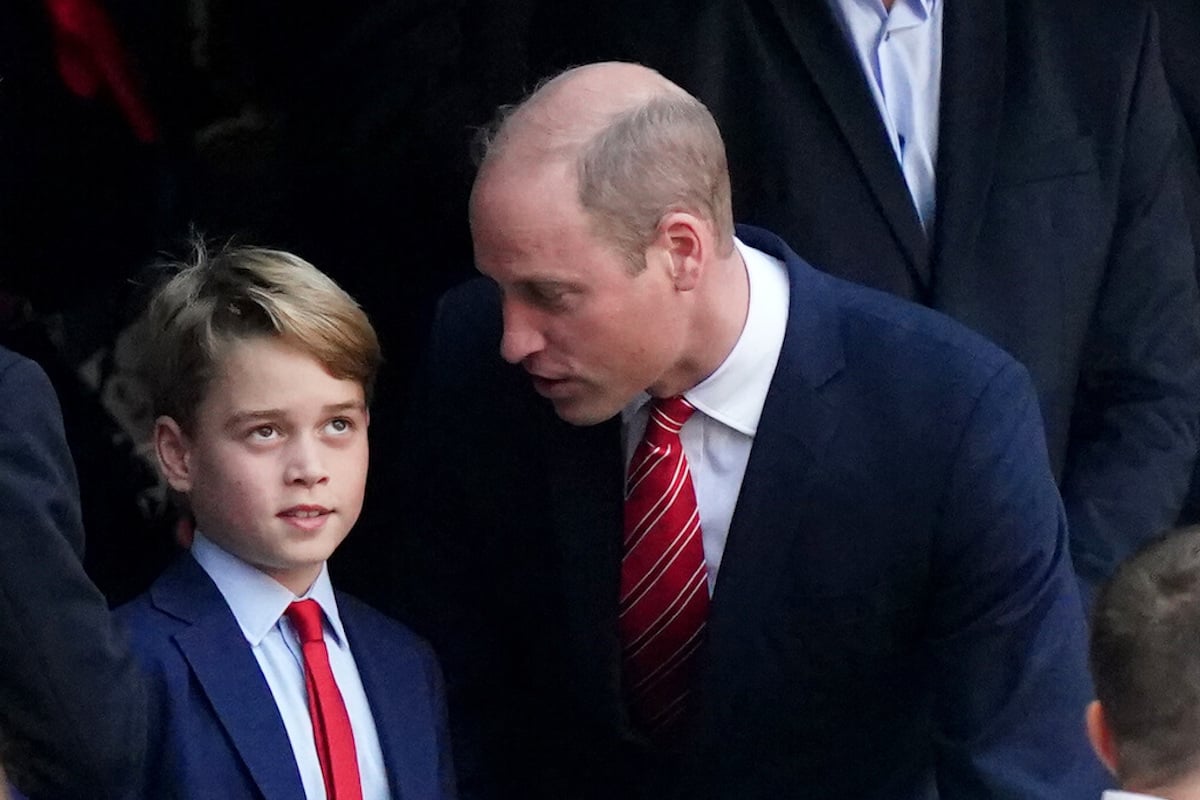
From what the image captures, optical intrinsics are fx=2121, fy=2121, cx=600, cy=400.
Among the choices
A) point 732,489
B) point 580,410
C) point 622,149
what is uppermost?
point 622,149

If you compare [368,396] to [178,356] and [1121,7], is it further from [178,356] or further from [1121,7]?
[1121,7]

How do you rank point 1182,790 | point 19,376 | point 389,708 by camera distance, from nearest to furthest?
point 1182,790 → point 19,376 → point 389,708

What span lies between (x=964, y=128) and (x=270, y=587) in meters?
0.85

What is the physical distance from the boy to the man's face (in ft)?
0.56

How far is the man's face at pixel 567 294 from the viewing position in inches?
71.6

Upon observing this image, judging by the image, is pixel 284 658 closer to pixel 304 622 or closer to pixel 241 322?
pixel 304 622

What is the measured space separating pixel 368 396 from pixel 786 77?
0.55m

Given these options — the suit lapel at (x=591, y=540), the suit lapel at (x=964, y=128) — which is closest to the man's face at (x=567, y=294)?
the suit lapel at (x=591, y=540)

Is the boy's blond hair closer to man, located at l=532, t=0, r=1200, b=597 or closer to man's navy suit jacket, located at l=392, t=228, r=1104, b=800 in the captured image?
man's navy suit jacket, located at l=392, t=228, r=1104, b=800

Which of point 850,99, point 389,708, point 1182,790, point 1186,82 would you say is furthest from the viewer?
point 1186,82

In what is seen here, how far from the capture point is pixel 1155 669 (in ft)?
4.80

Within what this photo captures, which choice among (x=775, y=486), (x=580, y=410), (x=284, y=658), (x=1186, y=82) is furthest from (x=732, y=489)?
(x=1186, y=82)

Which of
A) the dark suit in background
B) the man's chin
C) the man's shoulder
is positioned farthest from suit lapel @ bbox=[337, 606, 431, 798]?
the dark suit in background

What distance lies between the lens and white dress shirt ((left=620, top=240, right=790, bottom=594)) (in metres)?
1.94
